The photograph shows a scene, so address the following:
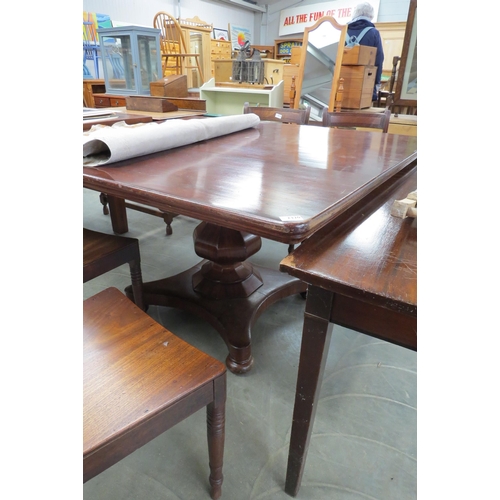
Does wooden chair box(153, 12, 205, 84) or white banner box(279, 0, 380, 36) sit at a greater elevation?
white banner box(279, 0, 380, 36)

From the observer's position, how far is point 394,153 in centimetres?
119

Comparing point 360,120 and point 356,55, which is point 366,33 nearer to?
point 356,55

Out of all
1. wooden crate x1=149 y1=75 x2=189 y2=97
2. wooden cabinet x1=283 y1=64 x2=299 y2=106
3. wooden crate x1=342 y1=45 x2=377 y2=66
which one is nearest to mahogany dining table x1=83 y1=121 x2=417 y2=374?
wooden crate x1=149 y1=75 x2=189 y2=97

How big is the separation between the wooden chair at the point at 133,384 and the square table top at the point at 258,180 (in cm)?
26

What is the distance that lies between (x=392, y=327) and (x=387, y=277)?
0.09 metres

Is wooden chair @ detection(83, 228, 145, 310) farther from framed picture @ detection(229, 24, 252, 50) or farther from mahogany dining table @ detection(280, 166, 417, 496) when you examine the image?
framed picture @ detection(229, 24, 252, 50)

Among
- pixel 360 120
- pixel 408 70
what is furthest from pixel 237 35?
pixel 360 120

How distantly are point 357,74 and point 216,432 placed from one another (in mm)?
3256

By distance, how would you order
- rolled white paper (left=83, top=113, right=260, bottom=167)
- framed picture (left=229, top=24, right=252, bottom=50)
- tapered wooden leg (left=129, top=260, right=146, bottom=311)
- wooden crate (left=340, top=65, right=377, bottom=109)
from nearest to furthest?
1. rolled white paper (left=83, top=113, right=260, bottom=167)
2. tapered wooden leg (left=129, top=260, right=146, bottom=311)
3. wooden crate (left=340, top=65, right=377, bottom=109)
4. framed picture (left=229, top=24, right=252, bottom=50)

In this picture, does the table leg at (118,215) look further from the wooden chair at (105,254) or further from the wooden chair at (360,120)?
the wooden chair at (360,120)

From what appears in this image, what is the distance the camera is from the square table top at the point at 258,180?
606 millimetres

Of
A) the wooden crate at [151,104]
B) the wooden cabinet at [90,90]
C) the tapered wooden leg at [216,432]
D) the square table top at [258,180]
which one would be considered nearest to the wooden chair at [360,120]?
the square table top at [258,180]

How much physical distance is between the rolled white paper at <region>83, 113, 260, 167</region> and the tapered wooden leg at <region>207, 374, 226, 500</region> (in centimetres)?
59

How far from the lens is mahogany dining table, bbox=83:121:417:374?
0.63m
